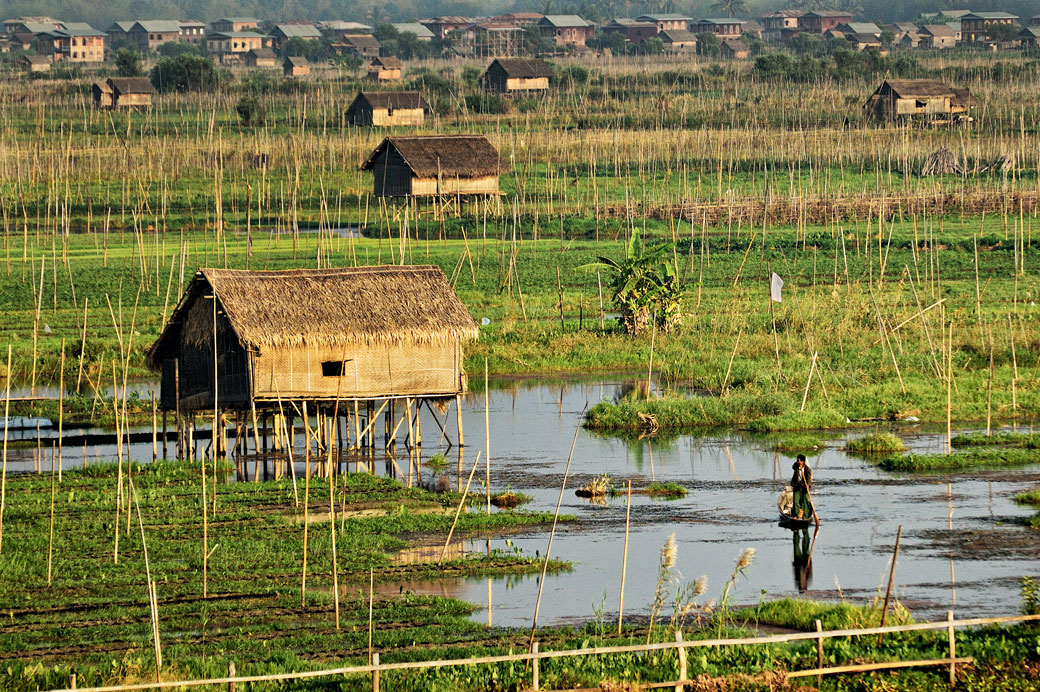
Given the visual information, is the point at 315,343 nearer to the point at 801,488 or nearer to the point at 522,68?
the point at 801,488

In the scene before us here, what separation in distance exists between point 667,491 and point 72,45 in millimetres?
149093

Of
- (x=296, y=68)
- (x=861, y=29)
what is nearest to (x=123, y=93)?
(x=296, y=68)

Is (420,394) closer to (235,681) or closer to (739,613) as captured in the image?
(739,613)

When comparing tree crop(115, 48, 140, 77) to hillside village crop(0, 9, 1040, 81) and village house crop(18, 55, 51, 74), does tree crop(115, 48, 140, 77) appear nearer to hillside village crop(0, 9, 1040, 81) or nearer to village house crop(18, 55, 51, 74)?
village house crop(18, 55, 51, 74)

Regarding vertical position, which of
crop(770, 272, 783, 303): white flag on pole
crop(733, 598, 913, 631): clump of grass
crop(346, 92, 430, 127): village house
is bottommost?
crop(733, 598, 913, 631): clump of grass

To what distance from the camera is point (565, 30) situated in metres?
168

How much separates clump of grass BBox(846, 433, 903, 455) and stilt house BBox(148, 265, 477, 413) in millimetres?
7644

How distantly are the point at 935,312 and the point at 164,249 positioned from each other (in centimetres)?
2555

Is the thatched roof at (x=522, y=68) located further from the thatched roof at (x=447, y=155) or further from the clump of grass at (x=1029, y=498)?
the clump of grass at (x=1029, y=498)

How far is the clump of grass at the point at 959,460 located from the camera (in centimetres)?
2889

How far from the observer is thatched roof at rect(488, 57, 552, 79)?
101062mm

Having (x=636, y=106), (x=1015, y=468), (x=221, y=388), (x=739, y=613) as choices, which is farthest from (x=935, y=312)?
(x=636, y=106)

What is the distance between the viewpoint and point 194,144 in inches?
3014

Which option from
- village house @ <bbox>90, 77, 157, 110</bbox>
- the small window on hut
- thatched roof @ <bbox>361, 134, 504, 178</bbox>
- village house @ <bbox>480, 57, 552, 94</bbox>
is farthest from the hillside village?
the small window on hut
